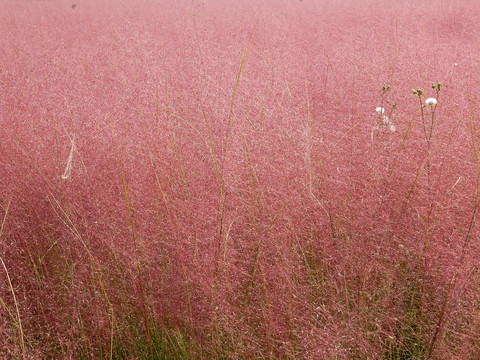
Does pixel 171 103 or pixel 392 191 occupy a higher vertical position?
pixel 171 103

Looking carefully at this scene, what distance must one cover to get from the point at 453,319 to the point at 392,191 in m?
0.46

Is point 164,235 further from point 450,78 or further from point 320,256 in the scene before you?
point 450,78

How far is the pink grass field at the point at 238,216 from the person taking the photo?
3.06ft

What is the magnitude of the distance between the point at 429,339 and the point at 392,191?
1.64ft

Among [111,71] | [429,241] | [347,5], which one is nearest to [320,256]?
[429,241]

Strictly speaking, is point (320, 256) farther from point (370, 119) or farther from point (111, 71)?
point (111, 71)

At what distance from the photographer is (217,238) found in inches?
43.0

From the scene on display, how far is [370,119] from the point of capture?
5.63ft

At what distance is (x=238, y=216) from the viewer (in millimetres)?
1207

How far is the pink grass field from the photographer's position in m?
0.93

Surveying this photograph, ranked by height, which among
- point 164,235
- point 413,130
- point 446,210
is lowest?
point 164,235

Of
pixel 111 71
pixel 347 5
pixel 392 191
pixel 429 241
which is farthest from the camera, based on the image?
pixel 347 5

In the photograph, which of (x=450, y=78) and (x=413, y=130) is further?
(x=450, y=78)

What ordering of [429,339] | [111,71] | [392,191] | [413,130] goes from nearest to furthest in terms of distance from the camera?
[429,339]
[392,191]
[413,130]
[111,71]
